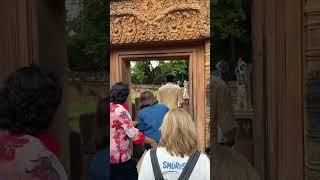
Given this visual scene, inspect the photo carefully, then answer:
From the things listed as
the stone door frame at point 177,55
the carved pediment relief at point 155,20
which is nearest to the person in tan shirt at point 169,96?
the stone door frame at point 177,55

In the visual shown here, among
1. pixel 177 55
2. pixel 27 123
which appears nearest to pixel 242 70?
pixel 27 123

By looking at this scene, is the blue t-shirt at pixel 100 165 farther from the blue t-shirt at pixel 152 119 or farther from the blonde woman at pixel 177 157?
the blue t-shirt at pixel 152 119

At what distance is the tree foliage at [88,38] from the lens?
90.0 inches

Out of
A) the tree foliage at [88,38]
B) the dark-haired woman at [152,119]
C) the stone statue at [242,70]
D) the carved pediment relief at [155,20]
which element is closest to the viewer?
the stone statue at [242,70]

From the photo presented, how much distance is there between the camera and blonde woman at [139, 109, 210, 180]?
7.38 ft

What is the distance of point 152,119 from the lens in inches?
172

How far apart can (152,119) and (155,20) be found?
1.62 metres

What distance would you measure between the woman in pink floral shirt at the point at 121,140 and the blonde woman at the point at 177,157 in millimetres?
977

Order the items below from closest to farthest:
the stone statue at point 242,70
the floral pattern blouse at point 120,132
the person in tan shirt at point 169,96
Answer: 1. the stone statue at point 242,70
2. the floral pattern blouse at point 120,132
3. the person in tan shirt at point 169,96

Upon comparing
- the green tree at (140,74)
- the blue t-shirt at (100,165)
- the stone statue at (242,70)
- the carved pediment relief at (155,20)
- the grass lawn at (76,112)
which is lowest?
the blue t-shirt at (100,165)

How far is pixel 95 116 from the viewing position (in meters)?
2.29

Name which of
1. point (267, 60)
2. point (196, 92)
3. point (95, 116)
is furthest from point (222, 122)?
point (196, 92)

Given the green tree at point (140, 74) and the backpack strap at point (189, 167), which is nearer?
the backpack strap at point (189, 167)

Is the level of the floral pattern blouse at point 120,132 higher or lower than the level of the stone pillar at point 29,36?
lower
